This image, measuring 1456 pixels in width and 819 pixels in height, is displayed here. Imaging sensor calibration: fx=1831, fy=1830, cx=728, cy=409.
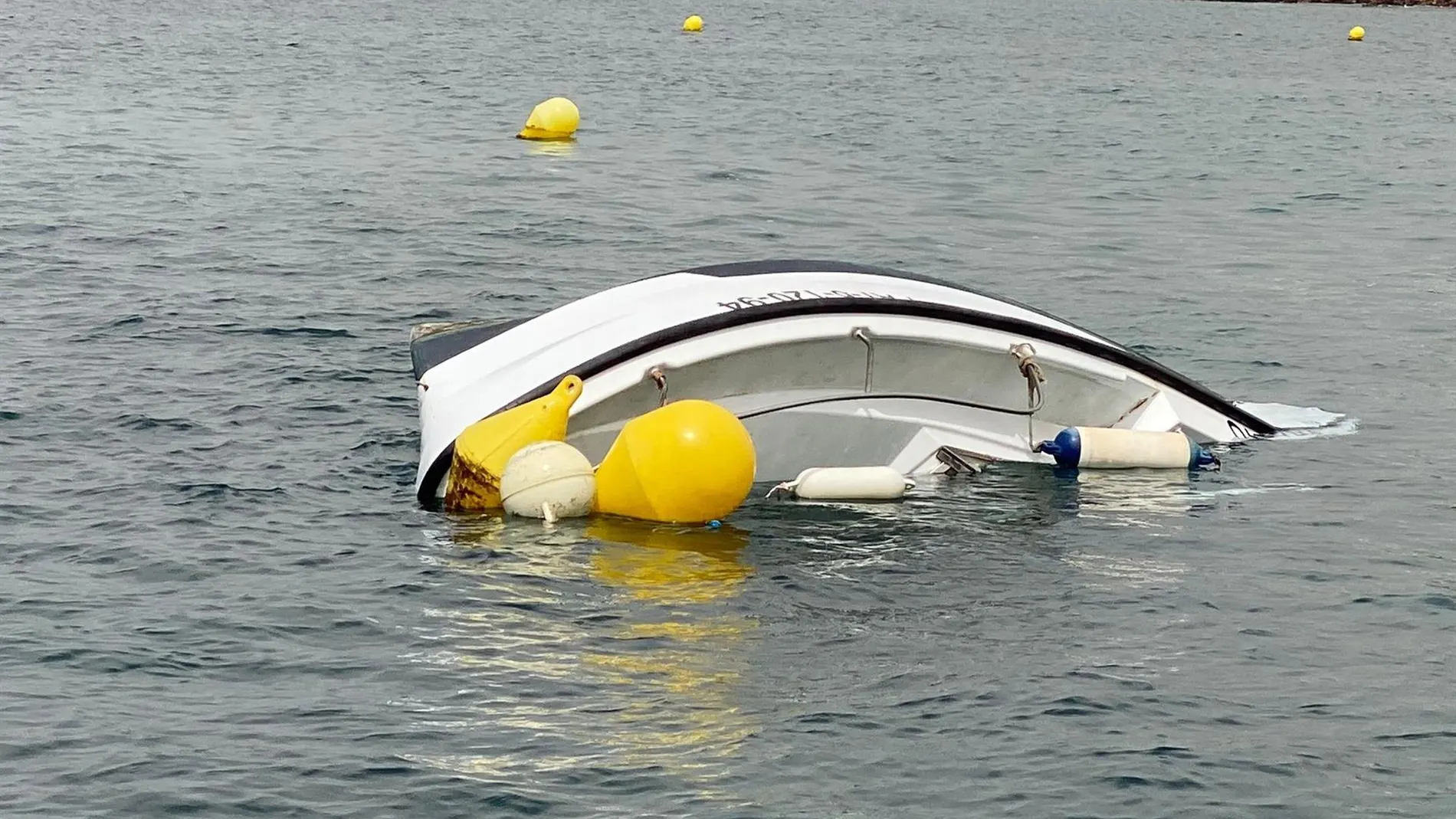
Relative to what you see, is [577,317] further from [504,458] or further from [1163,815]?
[1163,815]

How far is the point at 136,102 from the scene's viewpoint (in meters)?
36.1

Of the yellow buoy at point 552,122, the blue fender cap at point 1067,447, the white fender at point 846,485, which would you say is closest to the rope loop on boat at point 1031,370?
the blue fender cap at point 1067,447

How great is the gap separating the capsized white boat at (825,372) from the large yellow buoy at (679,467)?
1.80ft

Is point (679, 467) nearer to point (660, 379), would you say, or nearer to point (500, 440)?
A: point (660, 379)

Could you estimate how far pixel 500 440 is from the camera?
1073 centimetres

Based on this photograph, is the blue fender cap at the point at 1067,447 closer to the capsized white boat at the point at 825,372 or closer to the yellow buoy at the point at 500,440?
the capsized white boat at the point at 825,372

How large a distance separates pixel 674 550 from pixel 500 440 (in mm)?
1275

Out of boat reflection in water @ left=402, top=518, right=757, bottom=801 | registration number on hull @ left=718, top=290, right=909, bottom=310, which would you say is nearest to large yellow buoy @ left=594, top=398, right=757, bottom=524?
boat reflection in water @ left=402, top=518, right=757, bottom=801

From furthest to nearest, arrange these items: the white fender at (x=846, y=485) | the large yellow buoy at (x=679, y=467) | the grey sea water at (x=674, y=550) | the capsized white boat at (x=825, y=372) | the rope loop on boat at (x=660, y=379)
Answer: the white fender at (x=846, y=485), the capsized white boat at (x=825, y=372), the rope loop on boat at (x=660, y=379), the large yellow buoy at (x=679, y=467), the grey sea water at (x=674, y=550)

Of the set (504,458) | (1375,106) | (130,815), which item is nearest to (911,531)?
(504,458)

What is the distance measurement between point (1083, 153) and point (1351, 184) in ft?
18.2

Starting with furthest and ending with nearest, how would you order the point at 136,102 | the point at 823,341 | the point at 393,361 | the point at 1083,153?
the point at 136,102 < the point at 1083,153 < the point at 393,361 < the point at 823,341

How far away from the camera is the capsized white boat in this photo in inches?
440

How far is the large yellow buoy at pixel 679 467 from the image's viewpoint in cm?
1036
